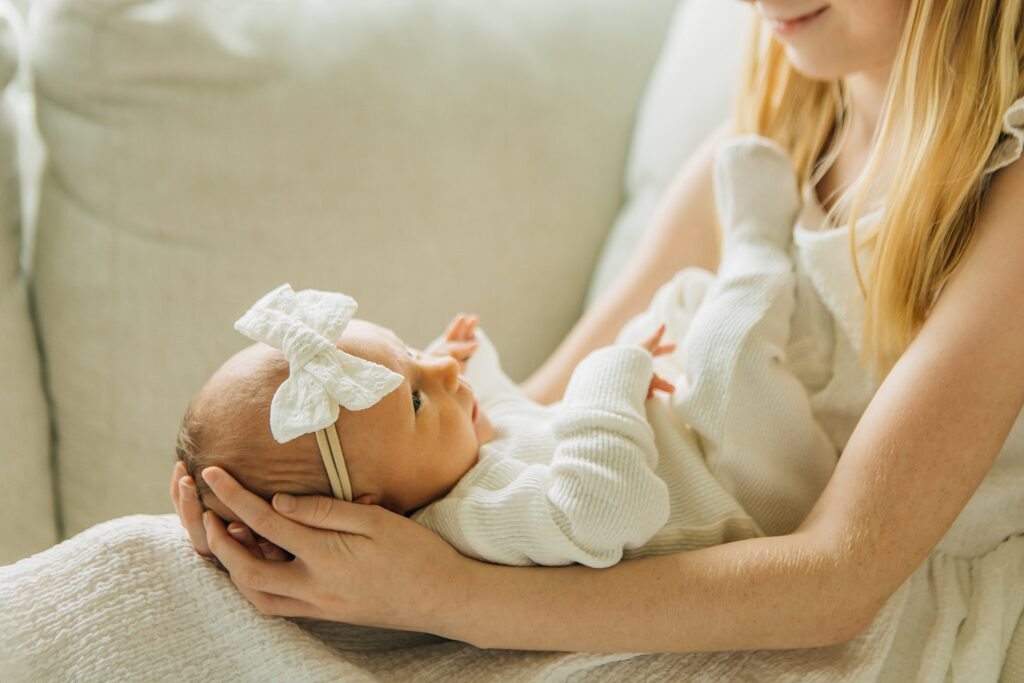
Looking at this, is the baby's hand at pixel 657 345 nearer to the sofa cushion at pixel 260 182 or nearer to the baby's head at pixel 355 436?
the baby's head at pixel 355 436

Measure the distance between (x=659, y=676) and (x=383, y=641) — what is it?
0.30m

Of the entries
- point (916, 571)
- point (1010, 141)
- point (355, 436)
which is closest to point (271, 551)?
point (355, 436)

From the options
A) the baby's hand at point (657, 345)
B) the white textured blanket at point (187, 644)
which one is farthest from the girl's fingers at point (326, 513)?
the baby's hand at point (657, 345)

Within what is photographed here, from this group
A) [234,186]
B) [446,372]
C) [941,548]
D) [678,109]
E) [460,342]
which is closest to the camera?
[446,372]

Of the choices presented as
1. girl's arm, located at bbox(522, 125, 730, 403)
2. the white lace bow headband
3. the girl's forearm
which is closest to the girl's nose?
the white lace bow headband

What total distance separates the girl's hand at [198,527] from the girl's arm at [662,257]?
0.55 m

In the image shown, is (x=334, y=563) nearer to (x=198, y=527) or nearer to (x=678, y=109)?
(x=198, y=527)

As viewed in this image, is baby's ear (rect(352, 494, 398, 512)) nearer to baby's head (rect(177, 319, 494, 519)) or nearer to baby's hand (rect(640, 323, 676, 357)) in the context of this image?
baby's head (rect(177, 319, 494, 519))

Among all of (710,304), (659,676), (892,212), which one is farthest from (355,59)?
(659,676)

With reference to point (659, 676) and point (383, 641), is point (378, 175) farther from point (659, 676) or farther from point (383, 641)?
point (659, 676)

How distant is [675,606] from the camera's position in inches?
36.7

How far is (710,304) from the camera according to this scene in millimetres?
1182

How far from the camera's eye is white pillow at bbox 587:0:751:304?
5.12 ft

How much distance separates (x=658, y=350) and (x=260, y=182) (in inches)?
25.1
